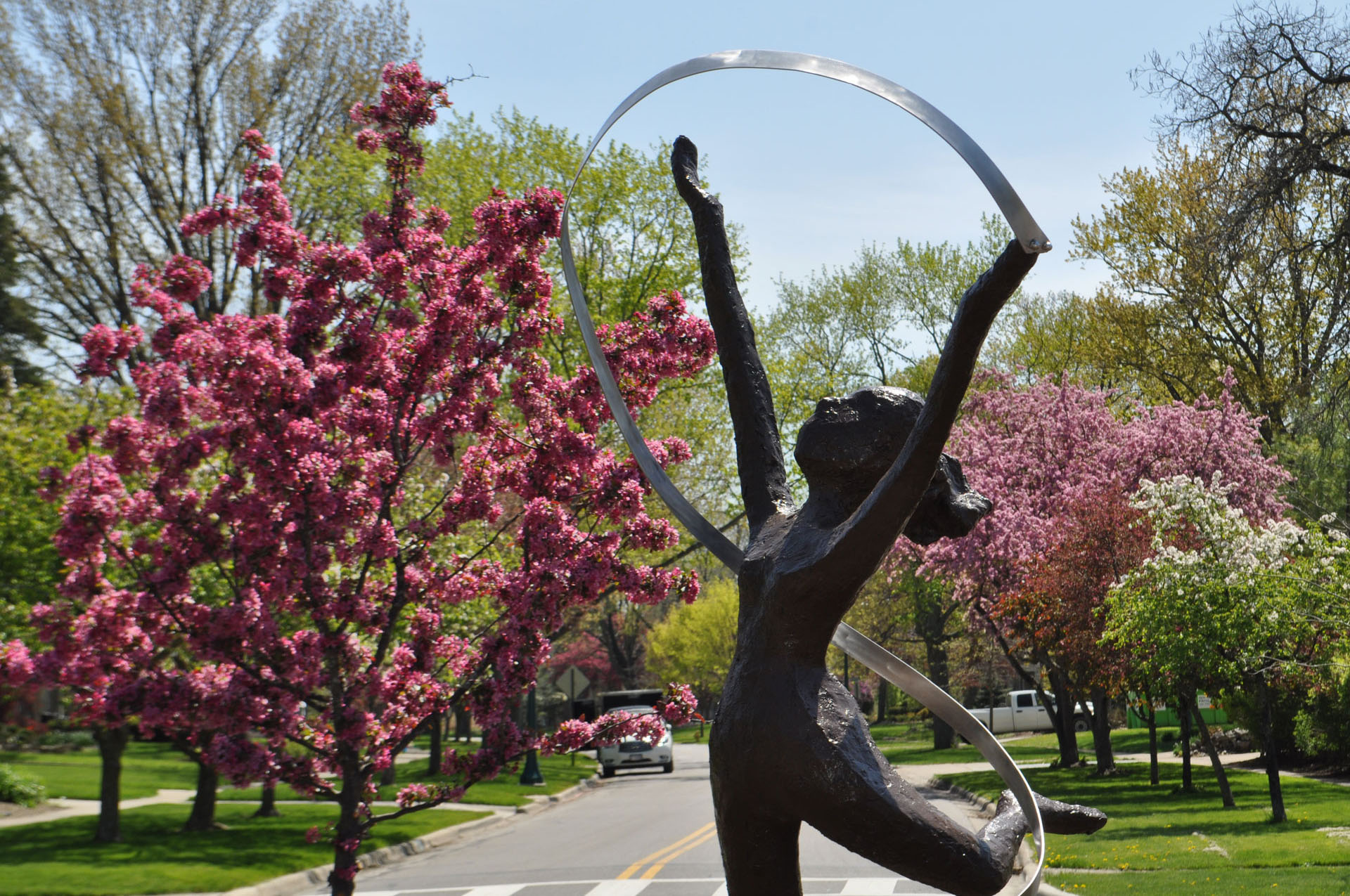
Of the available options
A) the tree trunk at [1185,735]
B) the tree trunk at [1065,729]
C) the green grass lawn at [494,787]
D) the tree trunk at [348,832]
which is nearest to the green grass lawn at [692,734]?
the green grass lawn at [494,787]

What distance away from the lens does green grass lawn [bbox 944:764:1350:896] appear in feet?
34.6

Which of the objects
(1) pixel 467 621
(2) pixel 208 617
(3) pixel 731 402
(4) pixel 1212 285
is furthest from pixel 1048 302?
(3) pixel 731 402

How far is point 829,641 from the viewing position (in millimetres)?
3455

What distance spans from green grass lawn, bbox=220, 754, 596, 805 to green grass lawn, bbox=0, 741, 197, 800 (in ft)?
5.89

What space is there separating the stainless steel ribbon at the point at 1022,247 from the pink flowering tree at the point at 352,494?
3.53 metres

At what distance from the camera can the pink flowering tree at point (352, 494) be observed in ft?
26.5

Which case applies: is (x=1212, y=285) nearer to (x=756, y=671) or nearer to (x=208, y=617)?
(x=208, y=617)

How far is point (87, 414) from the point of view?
56.0ft

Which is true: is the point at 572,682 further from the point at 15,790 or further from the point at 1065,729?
the point at 15,790

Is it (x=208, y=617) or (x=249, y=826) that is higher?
(x=208, y=617)

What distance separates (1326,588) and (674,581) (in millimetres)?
6706

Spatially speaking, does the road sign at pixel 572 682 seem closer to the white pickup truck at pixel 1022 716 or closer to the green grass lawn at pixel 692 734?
the white pickup truck at pixel 1022 716

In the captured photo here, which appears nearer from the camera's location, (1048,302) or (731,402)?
(731,402)

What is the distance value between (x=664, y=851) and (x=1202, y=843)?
616 centimetres
